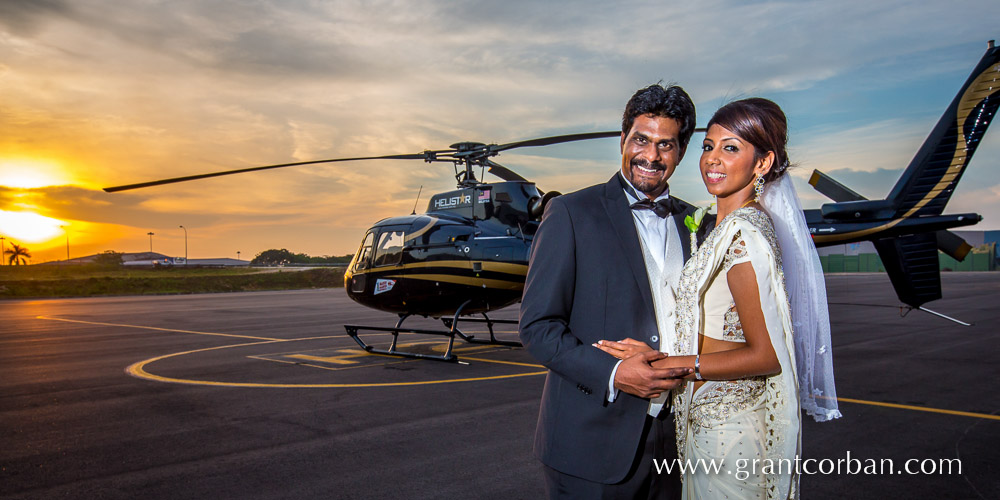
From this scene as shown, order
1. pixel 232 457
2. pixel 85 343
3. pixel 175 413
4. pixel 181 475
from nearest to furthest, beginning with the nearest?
pixel 181 475, pixel 232 457, pixel 175 413, pixel 85 343

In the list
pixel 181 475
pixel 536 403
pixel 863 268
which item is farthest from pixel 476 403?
pixel 863 268

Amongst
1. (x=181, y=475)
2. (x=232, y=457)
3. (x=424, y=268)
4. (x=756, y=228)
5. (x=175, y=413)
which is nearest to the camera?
(x=756, y=228)

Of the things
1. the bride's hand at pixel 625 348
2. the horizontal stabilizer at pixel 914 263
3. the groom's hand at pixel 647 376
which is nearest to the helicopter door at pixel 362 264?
the horizontal stabilizer at pixel 914 263

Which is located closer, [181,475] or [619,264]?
[619,264]

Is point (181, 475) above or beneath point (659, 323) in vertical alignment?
beneath

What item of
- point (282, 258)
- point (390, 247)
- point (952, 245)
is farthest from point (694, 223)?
point (282, 258)

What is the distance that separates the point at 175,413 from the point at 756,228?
7421mm

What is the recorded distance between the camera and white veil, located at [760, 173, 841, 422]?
228 centimetres

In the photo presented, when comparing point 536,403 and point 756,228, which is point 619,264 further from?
point 536,403

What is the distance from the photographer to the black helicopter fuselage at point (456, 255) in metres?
11.2

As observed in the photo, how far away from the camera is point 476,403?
25.0 ft

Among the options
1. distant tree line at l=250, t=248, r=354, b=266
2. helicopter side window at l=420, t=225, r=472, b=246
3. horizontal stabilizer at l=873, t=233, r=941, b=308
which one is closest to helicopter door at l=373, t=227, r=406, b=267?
helicopter side window at l=420, t=225, r=472, b=246

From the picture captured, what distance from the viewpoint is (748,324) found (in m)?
2.04

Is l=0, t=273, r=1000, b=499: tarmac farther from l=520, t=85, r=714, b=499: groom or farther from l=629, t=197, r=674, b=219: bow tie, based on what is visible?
l=629, t=197, r=674, b=219: bow tie
